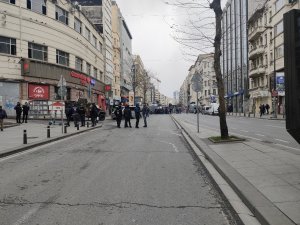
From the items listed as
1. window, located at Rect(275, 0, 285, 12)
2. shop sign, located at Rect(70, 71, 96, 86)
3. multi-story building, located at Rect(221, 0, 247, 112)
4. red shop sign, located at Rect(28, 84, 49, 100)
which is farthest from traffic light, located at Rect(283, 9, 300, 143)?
multi-story building, located at Rect(221, 0, 247, 112)

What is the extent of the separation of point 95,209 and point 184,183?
7.98ft

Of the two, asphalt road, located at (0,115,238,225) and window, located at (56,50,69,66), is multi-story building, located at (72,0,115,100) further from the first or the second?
asphalt road, located at (0,115,238,225)

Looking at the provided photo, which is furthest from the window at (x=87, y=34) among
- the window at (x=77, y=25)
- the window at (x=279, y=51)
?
the window at (x=279, y=51)

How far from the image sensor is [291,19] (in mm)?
6129

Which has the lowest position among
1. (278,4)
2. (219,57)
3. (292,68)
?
(292,68)

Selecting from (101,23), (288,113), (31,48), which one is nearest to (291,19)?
(288,113)

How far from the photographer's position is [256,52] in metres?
61.2

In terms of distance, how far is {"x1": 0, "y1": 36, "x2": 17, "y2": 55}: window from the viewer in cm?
3345

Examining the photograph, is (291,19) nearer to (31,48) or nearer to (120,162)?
(120,162)

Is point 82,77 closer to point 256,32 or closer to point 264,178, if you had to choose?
point 256,32

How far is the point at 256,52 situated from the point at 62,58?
3180cm

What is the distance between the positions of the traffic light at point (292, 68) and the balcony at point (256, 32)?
5582 centimetres

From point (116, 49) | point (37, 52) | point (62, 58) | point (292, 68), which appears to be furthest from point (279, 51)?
point (292, 68)

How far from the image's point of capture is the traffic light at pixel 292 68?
5980 millimetres
